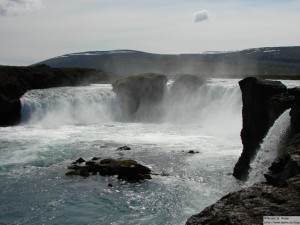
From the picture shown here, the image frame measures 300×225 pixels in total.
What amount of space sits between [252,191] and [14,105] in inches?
2017

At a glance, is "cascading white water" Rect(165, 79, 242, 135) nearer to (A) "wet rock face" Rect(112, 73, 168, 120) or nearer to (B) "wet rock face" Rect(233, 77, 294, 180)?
(A) "wet rock face" Rect(112, 73, 168, 120)

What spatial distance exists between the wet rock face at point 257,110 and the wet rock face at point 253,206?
13626 millimetres

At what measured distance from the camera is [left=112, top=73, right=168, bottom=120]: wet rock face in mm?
59312

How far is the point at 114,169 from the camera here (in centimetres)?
2681

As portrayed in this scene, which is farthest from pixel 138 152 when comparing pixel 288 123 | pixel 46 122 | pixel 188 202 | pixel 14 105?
pixel 14 105

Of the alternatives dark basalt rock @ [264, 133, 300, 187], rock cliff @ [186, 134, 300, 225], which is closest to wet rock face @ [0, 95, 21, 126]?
dark basalt rock @ [264, 133, 300, 187]

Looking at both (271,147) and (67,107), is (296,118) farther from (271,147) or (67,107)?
(67,107)

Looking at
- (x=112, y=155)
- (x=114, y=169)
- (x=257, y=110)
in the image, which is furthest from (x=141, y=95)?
(x=257, y=110)

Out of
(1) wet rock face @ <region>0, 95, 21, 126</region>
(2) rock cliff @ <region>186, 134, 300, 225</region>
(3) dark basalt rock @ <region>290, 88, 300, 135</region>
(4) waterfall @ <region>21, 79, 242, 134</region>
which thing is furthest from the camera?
(1) wet rock face @ <region>0, 95, 21, 126</region>

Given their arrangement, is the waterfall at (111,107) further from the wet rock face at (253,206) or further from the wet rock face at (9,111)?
the wet rock face at (253,206)

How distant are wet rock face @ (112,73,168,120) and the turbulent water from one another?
1.58 m

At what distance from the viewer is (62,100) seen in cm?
5809

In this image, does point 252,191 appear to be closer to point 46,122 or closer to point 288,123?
point 288,123

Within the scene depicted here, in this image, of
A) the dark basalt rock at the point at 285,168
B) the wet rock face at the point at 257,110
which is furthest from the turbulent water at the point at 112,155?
the dark basalt rock at the point at 285,168
